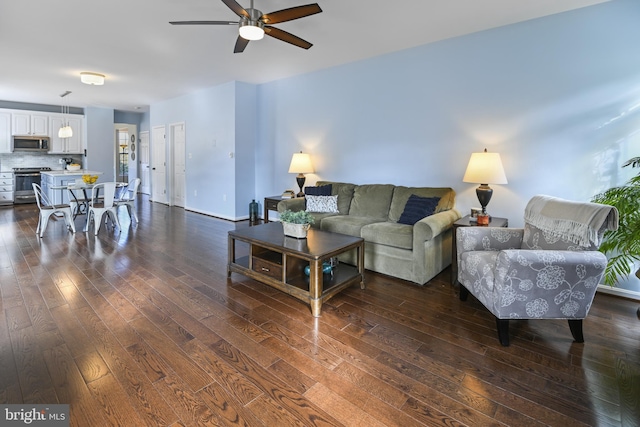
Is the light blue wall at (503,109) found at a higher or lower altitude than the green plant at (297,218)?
higher

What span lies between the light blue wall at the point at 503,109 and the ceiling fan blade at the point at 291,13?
2018 mm

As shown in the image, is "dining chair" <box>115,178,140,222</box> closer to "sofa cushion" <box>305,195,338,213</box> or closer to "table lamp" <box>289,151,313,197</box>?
"table lamp" <box>289,151,313,197</box>

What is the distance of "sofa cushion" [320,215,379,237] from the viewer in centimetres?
365

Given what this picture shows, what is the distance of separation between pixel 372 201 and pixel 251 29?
2.40 metres

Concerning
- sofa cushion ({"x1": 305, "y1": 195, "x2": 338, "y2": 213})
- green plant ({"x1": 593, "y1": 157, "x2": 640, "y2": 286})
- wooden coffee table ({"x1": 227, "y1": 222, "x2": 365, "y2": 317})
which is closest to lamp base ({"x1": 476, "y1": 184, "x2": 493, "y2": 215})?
green plant ({"x1": 593, "y1": 157, "x2": 640, "y2": 286})

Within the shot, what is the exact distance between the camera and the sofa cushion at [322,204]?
14.4 feet

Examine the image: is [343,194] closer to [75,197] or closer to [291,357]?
[291,357]

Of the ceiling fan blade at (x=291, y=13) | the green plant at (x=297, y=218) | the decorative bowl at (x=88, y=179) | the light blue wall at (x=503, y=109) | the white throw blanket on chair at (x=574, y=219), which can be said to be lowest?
the green plant at (x=297, y=218)

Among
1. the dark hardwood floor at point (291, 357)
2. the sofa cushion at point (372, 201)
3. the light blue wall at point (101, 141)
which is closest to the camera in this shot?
the dark hardwood floor at point (291, 357)

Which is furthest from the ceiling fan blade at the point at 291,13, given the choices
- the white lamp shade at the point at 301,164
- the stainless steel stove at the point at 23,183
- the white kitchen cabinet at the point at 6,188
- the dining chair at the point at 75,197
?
the white kitchen cabinet at the point at 6,188

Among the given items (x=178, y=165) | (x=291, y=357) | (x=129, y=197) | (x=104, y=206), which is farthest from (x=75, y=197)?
(x=291, y=357)

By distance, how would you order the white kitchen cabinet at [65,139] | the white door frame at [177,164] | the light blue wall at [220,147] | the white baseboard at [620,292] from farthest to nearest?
the white kitchen cabinet at [65,139]
the white door frame at [177,164]
the light blue wall at [220,147]
the white baseboard at [620,292]

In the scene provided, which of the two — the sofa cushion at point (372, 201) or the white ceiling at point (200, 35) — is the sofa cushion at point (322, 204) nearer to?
the sofa cushion at point (372, 201)

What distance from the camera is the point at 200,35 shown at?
380 cm
